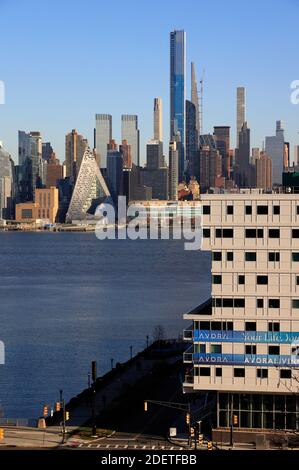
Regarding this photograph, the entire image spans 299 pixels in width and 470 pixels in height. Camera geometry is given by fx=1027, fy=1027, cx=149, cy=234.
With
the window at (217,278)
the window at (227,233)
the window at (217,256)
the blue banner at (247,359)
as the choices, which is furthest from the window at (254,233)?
the blue banner at (247,359)

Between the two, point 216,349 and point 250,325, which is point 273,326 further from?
point 216,349

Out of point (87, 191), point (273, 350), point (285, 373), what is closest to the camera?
point (285, 373)

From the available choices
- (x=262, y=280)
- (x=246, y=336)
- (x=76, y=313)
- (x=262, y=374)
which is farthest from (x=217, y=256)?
(x=76, y=313)

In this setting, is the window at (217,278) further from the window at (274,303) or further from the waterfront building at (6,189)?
the waterfront building at (6,189)

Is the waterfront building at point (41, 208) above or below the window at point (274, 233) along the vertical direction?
above

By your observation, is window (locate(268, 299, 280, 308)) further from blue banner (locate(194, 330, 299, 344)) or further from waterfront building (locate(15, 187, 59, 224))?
waterfront building (locate(15, 187, 59, 224))

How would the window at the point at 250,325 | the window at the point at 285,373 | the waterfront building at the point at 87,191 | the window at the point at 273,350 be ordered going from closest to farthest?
the window at the point at 285,373 < the window at the point at 273,350 < the window at the point at 250,325 < the waterfront building at the point at 87,191
